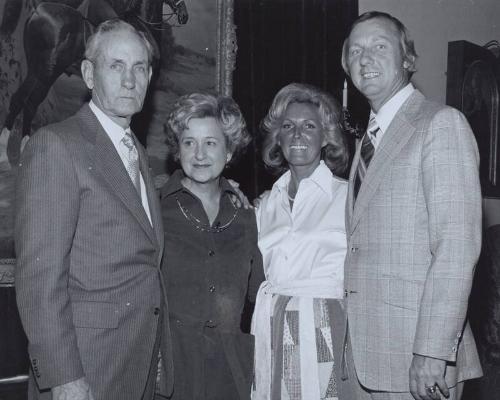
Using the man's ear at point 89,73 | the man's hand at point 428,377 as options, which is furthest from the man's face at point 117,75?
the man's hand at point 428,377

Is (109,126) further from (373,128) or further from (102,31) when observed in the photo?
(373,128)

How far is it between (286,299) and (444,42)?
333cm

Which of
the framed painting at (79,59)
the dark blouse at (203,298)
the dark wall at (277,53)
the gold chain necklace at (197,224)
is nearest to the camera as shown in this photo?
the dark blouse at (203,298)

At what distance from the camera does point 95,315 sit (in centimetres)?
177

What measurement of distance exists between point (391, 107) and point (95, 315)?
1176 mm

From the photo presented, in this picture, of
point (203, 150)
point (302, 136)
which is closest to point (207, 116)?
point (203, 150)

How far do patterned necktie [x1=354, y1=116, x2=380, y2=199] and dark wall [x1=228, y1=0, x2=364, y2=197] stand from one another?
142 cm

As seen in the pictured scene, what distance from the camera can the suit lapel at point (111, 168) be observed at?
1.84 meters

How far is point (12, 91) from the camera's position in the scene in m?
2.61

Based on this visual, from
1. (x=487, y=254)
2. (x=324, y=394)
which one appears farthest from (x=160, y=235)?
(x=487, y=254)

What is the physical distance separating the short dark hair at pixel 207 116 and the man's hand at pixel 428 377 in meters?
1.17

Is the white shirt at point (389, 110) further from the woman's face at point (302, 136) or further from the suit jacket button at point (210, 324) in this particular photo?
the suit jacket button at point (210, 324)

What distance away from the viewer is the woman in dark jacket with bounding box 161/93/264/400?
2.25 m

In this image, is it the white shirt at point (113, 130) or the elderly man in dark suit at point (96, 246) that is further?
the white shirt at point (113, 130)
